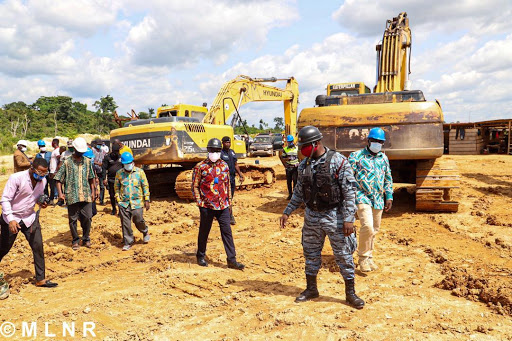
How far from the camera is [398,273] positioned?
4902mm

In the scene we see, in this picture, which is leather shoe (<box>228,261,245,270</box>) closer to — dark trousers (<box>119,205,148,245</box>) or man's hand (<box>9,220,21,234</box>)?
dark trousers (<box>119,205,148,245</box>)

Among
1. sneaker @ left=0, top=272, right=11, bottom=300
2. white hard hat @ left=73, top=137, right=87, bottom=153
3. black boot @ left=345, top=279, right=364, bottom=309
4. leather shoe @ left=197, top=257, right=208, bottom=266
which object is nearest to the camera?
black boot @ left=345, top=279, right=364, bottom=309

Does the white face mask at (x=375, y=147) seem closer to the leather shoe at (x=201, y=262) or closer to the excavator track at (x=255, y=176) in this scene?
the leather shoe at (x=201, y=262)

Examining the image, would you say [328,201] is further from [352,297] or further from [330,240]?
[352,297]

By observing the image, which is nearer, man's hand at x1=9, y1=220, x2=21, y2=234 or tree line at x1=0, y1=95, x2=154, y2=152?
man's hand at x1=9, y1=220, x2=21, y2=234

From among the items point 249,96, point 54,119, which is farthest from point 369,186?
point 54,119

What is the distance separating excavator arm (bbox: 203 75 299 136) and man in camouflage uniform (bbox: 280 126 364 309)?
28.5 feet

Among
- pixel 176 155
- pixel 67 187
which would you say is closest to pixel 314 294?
pixel 67 187

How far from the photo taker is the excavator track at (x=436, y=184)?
7.50m

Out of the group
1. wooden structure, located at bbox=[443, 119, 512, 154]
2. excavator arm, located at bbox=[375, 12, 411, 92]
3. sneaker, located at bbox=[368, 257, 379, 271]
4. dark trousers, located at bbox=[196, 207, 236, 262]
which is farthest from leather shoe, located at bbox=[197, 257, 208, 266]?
wooden structure, located at bbox=[443, 119, 512, 154]

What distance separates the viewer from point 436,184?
7523 mm

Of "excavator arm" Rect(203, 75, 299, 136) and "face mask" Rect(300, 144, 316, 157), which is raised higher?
"excavator arm" Rect(203, 75, 299, 136)

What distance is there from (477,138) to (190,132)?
764 inches

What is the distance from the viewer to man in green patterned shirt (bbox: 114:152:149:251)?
20.3 ft
